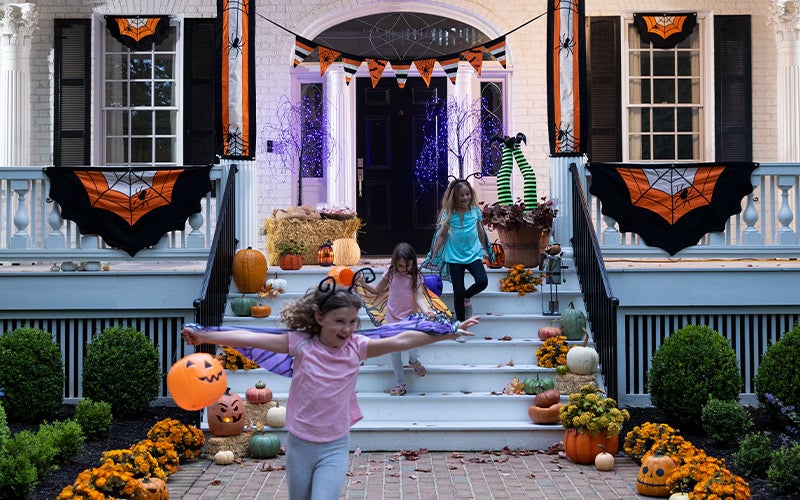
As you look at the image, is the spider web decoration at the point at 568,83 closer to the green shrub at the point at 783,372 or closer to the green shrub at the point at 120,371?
the green shrub at the point at 783,372

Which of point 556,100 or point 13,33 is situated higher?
point 13,33

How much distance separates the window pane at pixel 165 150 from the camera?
14844mm

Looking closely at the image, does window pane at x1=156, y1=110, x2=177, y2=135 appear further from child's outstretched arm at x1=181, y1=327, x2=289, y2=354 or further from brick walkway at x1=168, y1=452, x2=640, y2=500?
child's outstretched arm at x1=181, y1=327, x2=289, y2=354

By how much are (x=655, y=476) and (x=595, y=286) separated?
3.01 metres

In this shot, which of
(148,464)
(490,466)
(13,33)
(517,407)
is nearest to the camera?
(148,464)

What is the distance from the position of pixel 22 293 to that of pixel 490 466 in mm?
5292

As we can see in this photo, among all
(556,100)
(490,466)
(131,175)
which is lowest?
(490,466)

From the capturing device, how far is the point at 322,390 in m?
5.24

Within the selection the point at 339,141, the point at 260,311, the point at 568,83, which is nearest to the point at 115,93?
the point at 339,141

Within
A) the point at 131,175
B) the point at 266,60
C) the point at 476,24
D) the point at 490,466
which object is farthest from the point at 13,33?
the point at 490,466

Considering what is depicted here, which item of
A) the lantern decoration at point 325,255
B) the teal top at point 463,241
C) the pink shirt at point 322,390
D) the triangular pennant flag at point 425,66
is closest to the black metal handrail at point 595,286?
the teal top at point 463,241

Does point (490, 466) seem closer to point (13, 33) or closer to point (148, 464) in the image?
point (148, 464)

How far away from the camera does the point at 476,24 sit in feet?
50.3

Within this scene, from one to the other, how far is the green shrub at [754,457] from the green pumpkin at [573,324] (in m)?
2.45
